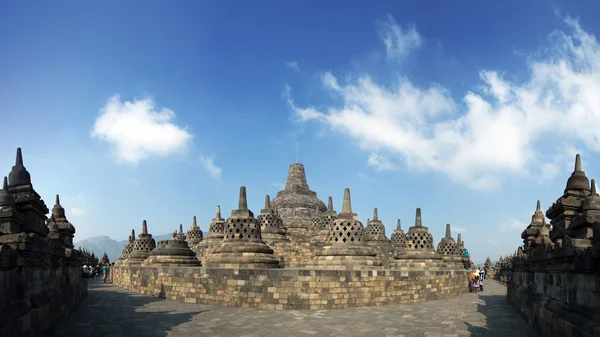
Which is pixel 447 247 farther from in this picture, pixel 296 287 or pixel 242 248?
pixel 296 287

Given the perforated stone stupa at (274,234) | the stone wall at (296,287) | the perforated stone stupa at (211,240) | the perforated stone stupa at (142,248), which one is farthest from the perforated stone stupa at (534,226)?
the perforated stone stupa at (142,248)

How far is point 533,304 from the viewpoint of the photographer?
991 cm

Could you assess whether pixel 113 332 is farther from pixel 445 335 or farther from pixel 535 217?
pixel 535 217

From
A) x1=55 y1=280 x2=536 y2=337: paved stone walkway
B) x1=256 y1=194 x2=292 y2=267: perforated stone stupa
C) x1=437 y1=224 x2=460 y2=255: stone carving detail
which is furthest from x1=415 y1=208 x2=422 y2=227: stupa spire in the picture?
x1=256 y1=194 x2=292 y2=267: perforated stone stupa

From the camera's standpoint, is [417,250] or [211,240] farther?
[211,240]

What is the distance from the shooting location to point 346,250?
15.8 m

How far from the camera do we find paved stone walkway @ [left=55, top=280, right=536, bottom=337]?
9.76 m

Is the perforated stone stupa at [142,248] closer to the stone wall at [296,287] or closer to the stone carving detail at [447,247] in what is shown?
the stone wall at [296,287]

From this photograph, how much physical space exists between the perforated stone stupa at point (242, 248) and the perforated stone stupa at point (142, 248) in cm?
1084

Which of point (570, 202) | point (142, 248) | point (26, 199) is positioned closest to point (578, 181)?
point (570, 202)

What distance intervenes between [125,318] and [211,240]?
57.7 ft

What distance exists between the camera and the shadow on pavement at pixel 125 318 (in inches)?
386

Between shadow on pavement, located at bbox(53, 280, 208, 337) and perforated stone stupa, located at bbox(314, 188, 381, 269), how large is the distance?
4977mm

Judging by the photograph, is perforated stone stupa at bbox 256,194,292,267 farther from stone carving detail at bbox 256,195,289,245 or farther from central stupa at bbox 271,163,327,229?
central stupa at bbox 271,163,327,229
